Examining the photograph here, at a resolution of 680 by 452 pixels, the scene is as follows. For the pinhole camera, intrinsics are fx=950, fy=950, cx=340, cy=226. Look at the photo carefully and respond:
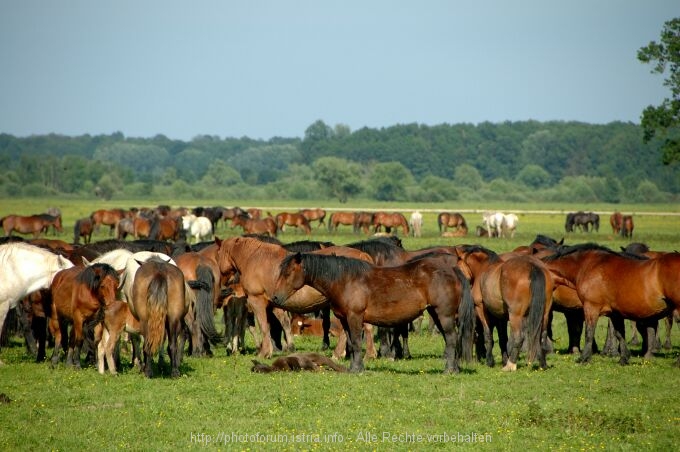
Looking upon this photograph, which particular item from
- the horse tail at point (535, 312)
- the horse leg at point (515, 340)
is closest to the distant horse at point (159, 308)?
A: the horse leg at point (515, 340)

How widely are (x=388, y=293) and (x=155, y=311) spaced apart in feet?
10.9

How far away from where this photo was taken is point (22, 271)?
49.6ft

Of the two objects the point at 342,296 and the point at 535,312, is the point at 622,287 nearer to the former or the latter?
the point at 535,312

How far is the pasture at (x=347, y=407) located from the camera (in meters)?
10.2

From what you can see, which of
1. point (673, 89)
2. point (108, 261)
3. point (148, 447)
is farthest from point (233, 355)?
point (673, 89)

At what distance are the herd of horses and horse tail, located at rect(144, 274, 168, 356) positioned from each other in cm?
1

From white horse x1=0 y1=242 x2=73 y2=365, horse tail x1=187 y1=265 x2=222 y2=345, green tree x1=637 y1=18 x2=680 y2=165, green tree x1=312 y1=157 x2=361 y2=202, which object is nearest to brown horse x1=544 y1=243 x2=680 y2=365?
horse tail x1=187 y1=265 x2=222 y2=345

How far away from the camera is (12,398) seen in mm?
12109

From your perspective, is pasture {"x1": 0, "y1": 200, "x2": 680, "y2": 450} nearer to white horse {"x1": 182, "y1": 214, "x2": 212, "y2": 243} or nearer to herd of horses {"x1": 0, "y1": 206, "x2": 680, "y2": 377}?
herd of horses {"x1": 0, "y1": 206, "x2": 680, "y2": 377}

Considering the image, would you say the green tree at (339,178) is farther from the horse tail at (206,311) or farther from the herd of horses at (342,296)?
the horse tail at (206,311)

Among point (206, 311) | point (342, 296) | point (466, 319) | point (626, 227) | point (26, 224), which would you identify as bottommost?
point (26, 224)

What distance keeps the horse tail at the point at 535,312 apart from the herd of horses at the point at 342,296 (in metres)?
0.01

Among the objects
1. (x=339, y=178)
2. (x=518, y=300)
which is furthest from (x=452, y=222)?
(x=339, y=178)

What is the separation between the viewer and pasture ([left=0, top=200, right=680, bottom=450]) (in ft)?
33.5
